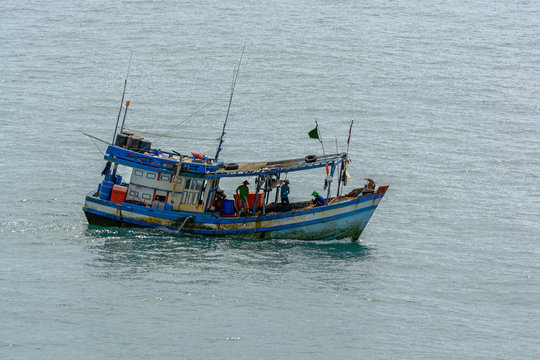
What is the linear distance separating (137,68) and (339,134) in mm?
16829

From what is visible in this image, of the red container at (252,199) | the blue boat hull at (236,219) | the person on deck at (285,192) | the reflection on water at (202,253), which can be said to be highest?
the person on deck at (285,192)

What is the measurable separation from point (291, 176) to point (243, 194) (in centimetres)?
927

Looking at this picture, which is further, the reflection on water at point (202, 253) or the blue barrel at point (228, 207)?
the blue barrel at point (228, 207)

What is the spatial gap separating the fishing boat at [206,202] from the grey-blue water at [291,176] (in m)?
0.69

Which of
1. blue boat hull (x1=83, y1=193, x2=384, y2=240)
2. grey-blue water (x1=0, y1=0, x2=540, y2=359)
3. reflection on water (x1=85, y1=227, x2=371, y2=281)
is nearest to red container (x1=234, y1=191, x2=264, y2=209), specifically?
blue boat hull (x1=83, y1=193, x2=384, y2=240)

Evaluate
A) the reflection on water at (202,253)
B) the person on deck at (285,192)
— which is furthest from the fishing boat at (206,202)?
the reflection on water at (202,253)

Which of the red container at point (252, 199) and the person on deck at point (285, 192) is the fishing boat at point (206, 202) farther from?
the person on deck at point (285, 192)

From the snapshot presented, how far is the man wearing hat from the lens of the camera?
36.1 m

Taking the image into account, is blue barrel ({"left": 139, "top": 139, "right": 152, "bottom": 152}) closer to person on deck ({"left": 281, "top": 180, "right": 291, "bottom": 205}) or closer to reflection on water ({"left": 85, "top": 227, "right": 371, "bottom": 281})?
reflection on water ({"left": 85, "top": 227, "right": 371, "bottom": 281})

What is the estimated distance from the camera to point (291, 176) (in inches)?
1779

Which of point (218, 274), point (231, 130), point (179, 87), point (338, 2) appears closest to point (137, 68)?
point (179, 87)

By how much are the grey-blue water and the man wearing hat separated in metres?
1.61

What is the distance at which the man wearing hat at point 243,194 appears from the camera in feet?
119

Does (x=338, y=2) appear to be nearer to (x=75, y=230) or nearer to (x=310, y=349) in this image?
(x=75, y=230)
